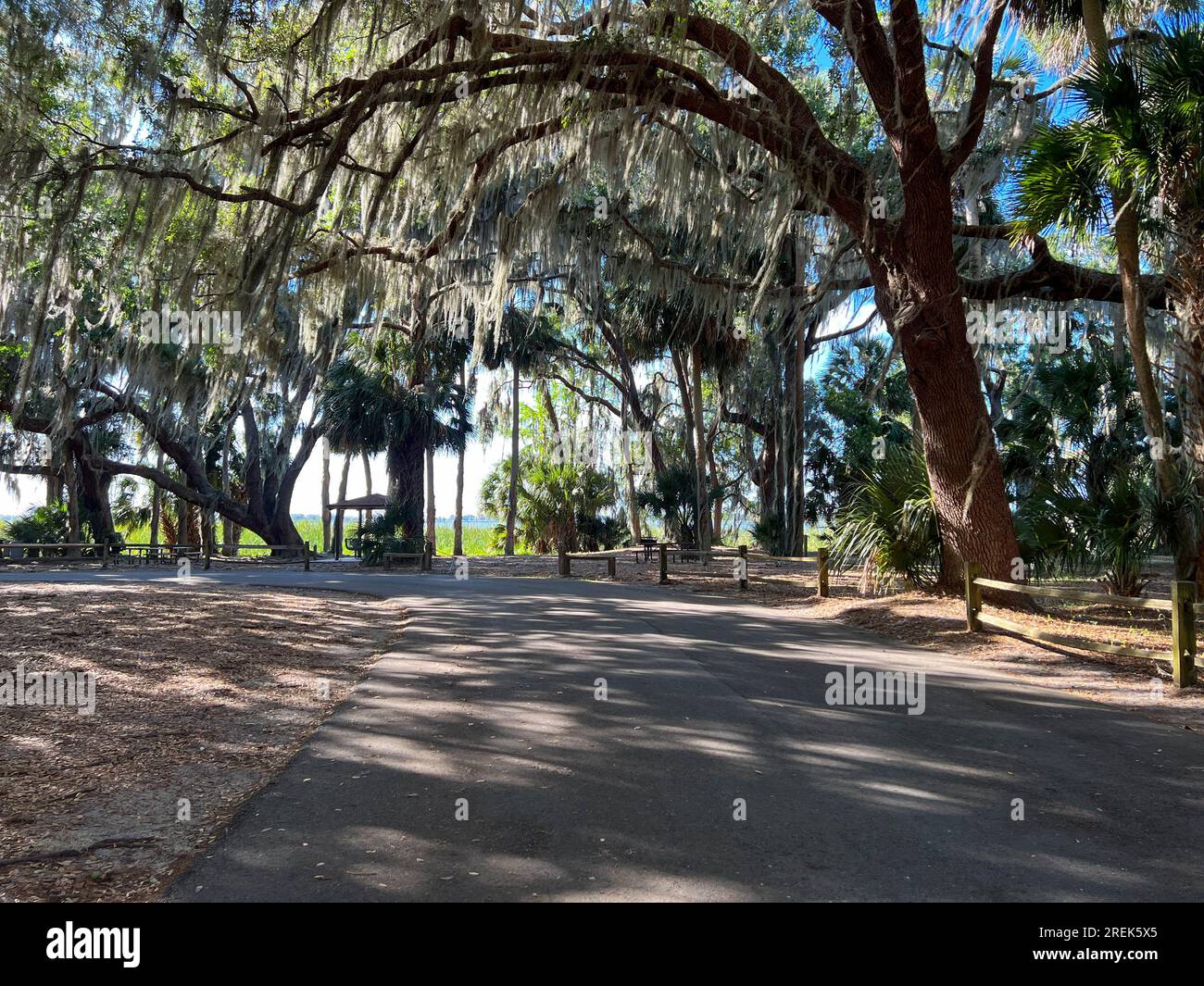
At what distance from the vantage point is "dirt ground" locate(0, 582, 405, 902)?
4.12 meters

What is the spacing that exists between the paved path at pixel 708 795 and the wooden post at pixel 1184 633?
1131mm

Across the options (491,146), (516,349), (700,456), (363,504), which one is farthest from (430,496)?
(491,146)

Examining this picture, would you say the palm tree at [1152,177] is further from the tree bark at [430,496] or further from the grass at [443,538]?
the grass at [443,538]

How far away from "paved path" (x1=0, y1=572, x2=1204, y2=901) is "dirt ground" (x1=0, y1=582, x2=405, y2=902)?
0.30 m

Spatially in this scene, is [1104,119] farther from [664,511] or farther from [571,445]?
[571,445]

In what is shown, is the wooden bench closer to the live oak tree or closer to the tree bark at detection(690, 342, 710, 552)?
the tree bark at detection(690, 342, 710, 552)

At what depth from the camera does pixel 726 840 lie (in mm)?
4246

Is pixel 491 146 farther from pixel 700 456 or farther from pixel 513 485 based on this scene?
pixel 513 485

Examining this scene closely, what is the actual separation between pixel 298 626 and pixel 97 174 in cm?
733

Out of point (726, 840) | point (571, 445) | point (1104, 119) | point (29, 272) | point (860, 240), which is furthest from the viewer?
point (571, 445)

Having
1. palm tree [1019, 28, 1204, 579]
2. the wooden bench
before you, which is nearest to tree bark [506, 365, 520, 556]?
the wooden bench

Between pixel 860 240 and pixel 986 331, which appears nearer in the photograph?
pixel 860 240
